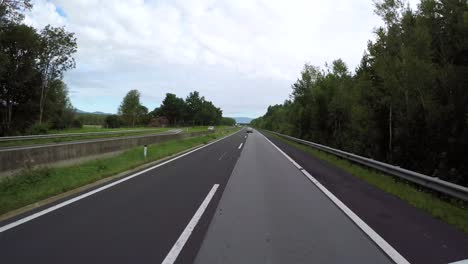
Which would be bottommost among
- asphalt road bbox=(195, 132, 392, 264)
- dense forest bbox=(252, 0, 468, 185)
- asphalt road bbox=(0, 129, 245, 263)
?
asphalt road bbox=(0, 129, 245, 263)

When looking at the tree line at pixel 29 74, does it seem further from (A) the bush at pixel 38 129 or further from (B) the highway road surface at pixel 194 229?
(B) the highway road surface at pixel 194 229

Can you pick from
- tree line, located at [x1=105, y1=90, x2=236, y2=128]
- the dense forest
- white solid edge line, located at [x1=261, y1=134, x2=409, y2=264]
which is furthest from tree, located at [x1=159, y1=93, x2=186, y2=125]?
white solid edge line, located at [x1=261, y1=134, x2=409, y2=264]

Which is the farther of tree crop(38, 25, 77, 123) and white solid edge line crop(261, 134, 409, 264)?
tree crop(38, 25, 77, 123)

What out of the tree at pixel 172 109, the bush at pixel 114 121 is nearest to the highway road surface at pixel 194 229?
the bush at pixel 114 121

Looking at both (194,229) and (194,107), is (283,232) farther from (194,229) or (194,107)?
(194,107)

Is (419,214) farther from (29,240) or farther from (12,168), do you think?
(12,168)

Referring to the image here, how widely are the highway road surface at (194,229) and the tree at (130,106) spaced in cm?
11343

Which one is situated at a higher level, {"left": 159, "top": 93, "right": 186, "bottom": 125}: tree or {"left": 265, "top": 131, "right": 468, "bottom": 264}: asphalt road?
{"left": 159, "top": 93, "right": 186, "bottom": 125}: tree

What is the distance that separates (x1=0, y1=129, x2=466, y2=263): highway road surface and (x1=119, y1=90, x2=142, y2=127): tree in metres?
113

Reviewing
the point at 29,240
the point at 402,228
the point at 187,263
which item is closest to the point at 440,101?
the point at 402,228

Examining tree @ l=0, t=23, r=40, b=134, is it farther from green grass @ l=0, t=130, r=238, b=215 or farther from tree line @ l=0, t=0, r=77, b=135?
green grass @ l=0, t=130, r=238, b=215

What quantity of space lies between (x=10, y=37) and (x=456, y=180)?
47638 mm

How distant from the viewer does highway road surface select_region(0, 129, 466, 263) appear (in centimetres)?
432

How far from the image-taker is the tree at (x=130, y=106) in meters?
117
